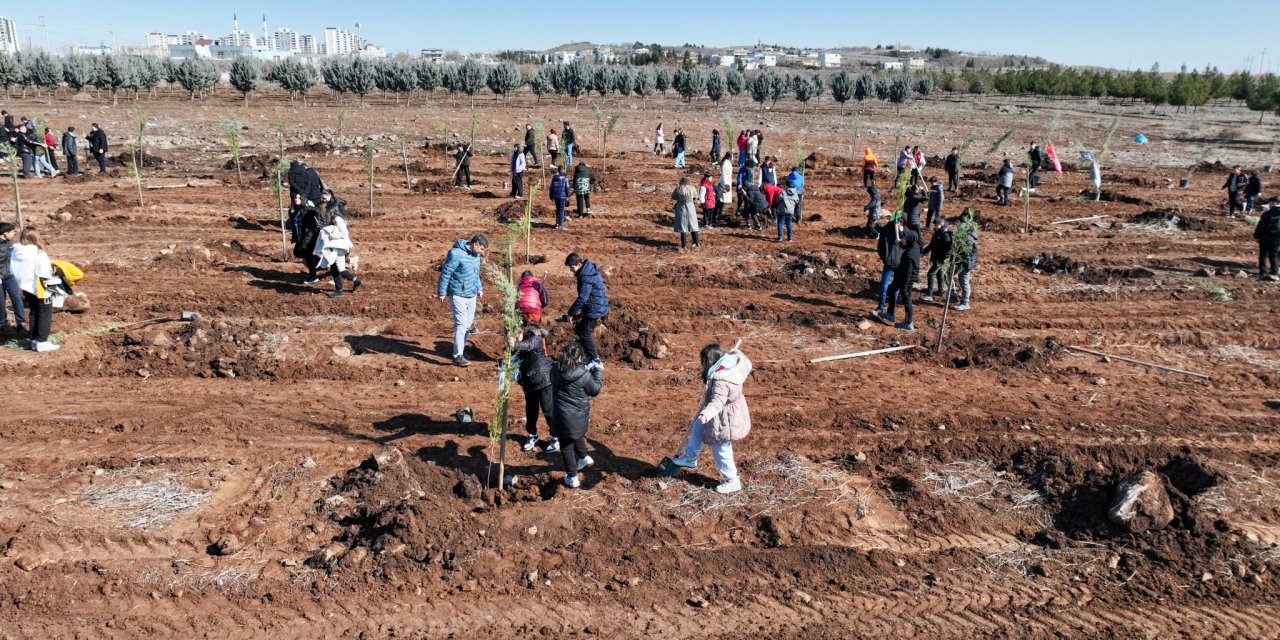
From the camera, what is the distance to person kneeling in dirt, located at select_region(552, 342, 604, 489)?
6.91 m

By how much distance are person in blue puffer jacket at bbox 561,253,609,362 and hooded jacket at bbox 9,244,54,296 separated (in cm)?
606

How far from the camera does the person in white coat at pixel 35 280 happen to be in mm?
9492

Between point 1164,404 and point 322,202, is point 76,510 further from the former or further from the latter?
point 1164,404

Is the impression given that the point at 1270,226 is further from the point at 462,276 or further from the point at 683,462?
the point at 462,276

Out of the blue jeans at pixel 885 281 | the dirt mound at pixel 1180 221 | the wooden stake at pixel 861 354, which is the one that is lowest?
the wooden stake at pixel 861 354

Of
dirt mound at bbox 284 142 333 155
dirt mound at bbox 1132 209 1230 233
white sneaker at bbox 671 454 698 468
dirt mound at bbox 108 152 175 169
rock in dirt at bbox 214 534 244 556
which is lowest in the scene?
rock in dirt at bbox 214 534 244 556

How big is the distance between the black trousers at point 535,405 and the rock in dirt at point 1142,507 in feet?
15.6

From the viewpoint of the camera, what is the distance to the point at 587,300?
9664 millimetres

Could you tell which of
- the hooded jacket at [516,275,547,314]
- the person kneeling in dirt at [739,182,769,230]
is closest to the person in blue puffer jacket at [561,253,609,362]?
the hooded jacket at [516,275,547,314]

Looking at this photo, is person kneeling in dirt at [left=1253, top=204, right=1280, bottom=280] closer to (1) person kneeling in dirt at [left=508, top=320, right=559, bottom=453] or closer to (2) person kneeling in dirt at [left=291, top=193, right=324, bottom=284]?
(1) person kneeling in dirt at [left=508, top=320, right=559, bottom=453]

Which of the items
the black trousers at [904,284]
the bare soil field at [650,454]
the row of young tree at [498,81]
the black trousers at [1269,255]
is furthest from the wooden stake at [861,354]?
the row of young tree at [498,81]

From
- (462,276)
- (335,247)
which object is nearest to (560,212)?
(335,247)

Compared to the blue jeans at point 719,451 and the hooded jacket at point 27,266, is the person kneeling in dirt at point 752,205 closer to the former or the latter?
the blue jeans at point 719,451

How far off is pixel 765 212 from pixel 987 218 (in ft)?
16.7
